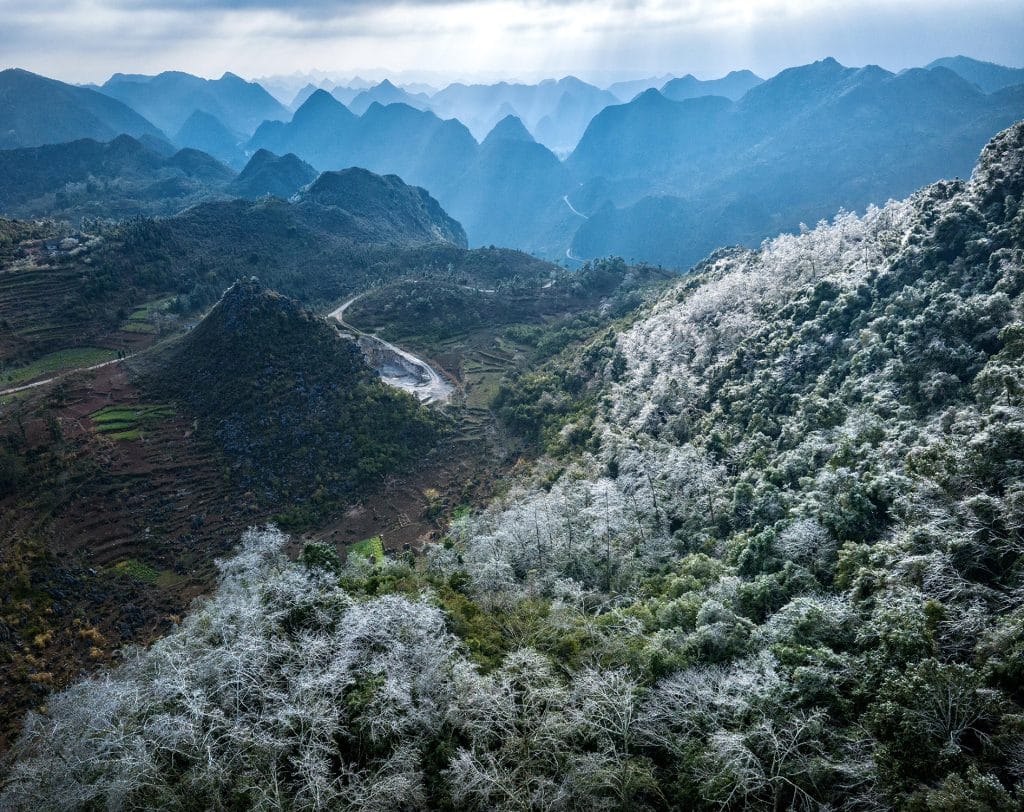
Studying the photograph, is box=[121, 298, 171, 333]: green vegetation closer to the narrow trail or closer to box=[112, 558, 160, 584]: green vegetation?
the narrow trail

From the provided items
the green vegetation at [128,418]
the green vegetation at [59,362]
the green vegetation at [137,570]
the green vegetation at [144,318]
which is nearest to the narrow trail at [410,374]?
the green vegetation at [128,418]

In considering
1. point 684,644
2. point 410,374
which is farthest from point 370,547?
point 684,644

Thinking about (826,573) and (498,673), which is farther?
(826,573)

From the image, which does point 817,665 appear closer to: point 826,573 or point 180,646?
point 826,573

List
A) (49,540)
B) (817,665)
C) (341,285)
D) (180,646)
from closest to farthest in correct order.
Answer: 1. (817,665)
2. (180,646)
3. (49,540)
4. (341,285)

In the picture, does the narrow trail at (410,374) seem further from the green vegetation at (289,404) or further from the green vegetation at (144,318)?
the green vegetation at (144,318)

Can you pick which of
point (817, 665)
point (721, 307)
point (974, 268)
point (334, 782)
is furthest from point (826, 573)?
point (721, 307)
